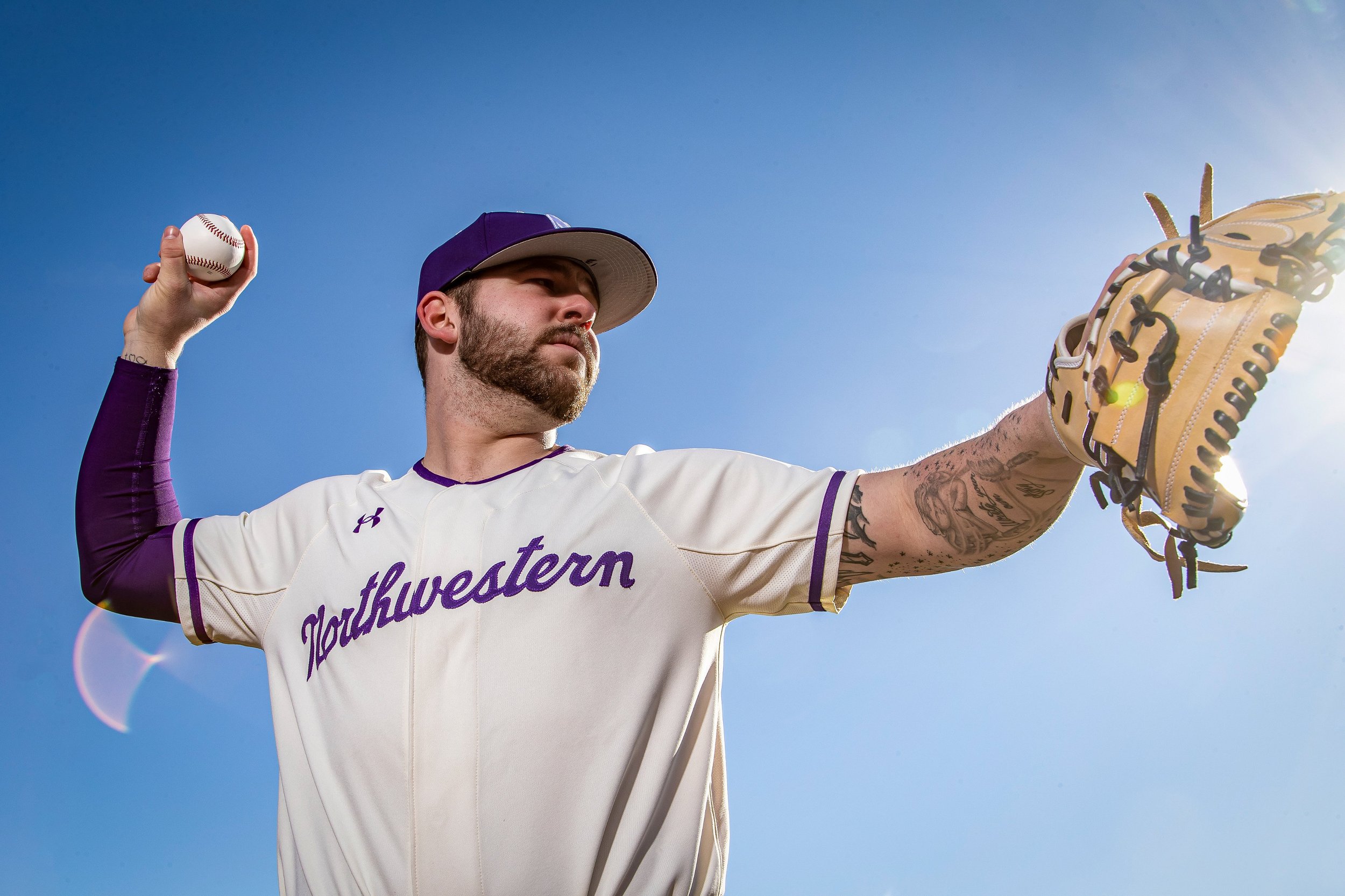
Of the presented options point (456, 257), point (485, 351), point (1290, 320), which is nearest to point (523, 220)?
point (456, 257)

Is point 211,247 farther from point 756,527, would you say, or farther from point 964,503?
point 964,503

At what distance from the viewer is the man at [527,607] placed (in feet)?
7.05

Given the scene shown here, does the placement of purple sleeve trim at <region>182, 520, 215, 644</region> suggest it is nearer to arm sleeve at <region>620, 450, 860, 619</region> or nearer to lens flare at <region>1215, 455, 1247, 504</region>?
arm sleeve at <region>620, 450, 860, 619</region>

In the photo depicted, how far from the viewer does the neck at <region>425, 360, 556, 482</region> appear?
298 centimetres

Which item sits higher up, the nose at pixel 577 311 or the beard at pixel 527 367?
the nose at pixel 577 311

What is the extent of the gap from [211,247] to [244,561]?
1.27 m

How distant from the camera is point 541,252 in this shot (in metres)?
3.24

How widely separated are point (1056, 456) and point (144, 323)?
3.19 meters

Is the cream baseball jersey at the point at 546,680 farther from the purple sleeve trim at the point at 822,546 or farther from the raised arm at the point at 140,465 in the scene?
the raised arm at the point at 140,465

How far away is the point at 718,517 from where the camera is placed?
238 cm

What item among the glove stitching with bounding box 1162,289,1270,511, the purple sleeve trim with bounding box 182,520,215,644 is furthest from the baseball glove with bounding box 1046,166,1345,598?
the purple sleeve trim with bounding box 182,520,215,644

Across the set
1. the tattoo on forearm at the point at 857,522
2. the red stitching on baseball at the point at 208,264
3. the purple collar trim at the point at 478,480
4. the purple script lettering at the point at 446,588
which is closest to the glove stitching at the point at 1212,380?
the tattoo on forearm at the point at 857,522

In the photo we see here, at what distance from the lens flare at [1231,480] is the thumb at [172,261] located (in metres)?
3.39

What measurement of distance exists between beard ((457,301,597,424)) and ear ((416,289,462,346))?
130mm
